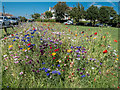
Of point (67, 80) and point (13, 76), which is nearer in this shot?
point (67, 80)

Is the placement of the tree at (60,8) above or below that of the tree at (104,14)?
above

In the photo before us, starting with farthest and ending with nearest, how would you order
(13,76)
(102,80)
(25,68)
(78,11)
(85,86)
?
(78,11)
(25,68)
(13,76)
(102,80)
(85,86)

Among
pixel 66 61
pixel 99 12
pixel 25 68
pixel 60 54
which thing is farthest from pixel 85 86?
pixel 99 12

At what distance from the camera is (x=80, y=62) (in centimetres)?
316

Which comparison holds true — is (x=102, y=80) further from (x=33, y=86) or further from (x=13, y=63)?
(x=13, y=63)

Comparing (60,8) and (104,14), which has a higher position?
(60,8)

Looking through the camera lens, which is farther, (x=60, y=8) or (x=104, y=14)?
(x=60, y=8)

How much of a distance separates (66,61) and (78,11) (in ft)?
107

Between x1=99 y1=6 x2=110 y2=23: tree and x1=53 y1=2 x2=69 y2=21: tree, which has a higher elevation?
x1=53 y1=2 x2=69 y2=21: tree

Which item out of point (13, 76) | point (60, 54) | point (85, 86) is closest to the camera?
point (85, 86)

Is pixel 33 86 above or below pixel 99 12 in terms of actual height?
below

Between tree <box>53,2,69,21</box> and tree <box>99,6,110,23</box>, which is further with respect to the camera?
tree <box>53,2,69,21</box>

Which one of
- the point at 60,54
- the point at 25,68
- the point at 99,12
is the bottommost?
the point at 25,68

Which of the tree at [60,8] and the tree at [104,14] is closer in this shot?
the tree at [104,14]
